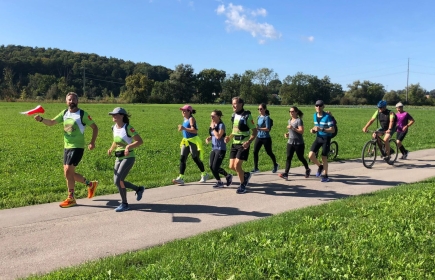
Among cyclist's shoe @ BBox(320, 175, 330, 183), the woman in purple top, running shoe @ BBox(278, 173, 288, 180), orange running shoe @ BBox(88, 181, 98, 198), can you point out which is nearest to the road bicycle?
the woman in purple top

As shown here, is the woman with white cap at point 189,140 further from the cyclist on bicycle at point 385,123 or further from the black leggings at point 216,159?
the cyclist on bicycle at point 385,123

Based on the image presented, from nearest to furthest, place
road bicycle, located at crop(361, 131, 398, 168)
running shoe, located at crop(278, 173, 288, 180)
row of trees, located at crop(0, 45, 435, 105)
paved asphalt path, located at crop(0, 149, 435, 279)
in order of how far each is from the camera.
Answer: paved asphalt path, located at crop(0, 149, 435, 279), running shoe, located at crop(278, 173, 288, 180), road bicycle, located at crop(361, 131, 398, 168), row of trees, located at crop(0, 45, 435, 105)

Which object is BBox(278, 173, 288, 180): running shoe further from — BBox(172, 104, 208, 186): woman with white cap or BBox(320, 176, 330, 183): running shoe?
BBox(172, 104, 208, 186): woman with white cap

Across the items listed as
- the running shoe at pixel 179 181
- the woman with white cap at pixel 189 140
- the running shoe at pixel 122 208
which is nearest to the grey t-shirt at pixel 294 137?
the woman with white cap at pixel 189 140

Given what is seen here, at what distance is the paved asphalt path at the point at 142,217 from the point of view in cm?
473

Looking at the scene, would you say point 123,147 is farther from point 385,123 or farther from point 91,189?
point 385,123

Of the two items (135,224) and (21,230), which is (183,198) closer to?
(135,224)

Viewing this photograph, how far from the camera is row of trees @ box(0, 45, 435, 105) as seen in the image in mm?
106562

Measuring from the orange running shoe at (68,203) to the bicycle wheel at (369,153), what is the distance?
8508 mm

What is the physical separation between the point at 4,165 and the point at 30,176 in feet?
6.89

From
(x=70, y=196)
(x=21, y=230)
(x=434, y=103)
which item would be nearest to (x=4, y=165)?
(x=70, y=196)

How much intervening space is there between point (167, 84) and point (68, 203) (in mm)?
105344

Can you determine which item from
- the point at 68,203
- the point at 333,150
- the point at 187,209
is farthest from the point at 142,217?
the point at 333,150

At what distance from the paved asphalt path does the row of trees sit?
9172 centimetres
